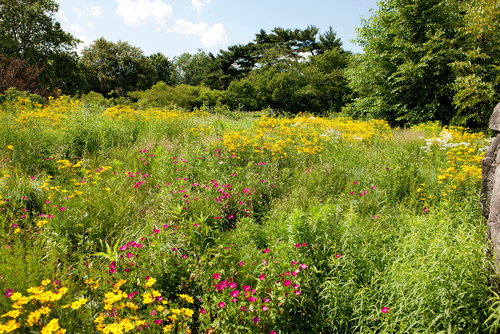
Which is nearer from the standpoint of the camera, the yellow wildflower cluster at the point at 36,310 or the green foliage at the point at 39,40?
the yellow wildflower cluster at the point at 36,310

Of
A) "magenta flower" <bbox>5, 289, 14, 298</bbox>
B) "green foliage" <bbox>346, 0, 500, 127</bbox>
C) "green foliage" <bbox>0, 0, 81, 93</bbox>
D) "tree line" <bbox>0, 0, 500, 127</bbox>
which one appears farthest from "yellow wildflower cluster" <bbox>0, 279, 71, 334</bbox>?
"green foliage" <bbox>0, 0, 81, 93</bbox>

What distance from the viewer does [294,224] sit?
2.60 m

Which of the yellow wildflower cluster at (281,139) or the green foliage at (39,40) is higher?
the green foliage at (39,40)

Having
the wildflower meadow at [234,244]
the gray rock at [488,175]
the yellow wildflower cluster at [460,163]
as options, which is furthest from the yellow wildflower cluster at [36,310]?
the yellow wildflower cluster at [460,163]

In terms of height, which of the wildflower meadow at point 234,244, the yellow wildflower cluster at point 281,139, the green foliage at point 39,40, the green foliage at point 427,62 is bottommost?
the wildflower meadow at point 234,244

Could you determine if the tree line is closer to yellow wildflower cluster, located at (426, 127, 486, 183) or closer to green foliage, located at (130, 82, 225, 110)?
green foliage, located at (130, 82, 225, 110)

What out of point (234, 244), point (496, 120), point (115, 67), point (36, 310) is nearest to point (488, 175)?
point (496, 120)

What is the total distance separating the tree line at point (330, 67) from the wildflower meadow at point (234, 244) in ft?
17.8

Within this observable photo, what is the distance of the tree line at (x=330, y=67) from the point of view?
1000 cm

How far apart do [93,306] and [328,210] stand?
2.03 meters

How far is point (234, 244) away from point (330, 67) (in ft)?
88.7

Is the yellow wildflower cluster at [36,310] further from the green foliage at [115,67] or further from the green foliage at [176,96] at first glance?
the green foliage at [115,67]

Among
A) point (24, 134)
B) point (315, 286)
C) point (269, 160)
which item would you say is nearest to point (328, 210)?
point (315, 286)

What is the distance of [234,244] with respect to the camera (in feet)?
9.24
